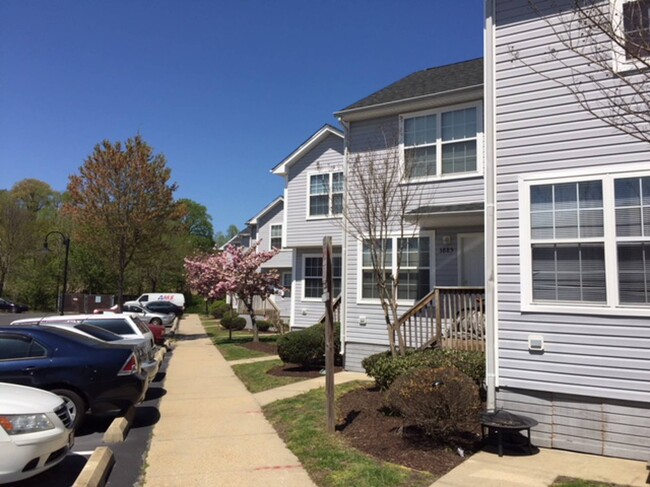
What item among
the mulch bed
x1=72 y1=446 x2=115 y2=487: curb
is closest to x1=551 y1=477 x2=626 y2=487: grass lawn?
the mulch bed

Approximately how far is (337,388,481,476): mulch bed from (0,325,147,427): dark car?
3361 mm

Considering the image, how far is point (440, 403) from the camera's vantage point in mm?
6160

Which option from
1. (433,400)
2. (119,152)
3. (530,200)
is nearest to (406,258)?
(530,200)

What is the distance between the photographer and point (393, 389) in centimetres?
693

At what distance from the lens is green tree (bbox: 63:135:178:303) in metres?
22.7

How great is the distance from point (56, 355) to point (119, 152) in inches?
693

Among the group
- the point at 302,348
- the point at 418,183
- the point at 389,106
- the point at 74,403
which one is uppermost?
the point at 389,106

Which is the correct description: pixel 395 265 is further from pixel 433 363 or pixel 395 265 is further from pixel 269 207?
pixel 269 207

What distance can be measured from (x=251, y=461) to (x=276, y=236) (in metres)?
24.3

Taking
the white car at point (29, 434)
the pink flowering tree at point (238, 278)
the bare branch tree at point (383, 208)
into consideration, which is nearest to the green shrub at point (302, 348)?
the bare branch tree at point (383, 208)

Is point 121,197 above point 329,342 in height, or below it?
above

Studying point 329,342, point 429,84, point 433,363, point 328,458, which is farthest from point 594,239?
point 429,84

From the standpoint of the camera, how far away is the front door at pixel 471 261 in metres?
11.4

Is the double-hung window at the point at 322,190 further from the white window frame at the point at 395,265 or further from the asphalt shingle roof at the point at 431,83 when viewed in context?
the white window frame at the point at 395,265
